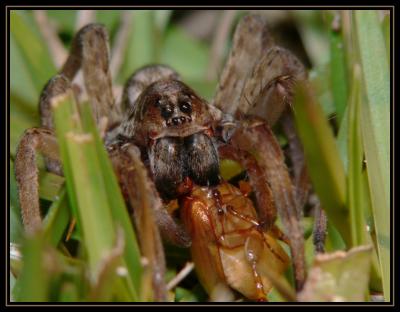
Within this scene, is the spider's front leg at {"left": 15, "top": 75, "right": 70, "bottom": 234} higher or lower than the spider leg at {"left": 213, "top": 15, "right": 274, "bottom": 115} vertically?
lower

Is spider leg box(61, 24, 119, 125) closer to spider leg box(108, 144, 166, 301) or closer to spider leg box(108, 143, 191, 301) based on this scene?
spider leg box(108, 143, 191, 301)

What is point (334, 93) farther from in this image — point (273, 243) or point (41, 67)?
point (41, 67)

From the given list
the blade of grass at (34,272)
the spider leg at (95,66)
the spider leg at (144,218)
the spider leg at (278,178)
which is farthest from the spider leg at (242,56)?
the blade of grass at (34,272)

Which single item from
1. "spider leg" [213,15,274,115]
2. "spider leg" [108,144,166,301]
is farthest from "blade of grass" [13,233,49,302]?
"spider leg" [213,15,274,115]

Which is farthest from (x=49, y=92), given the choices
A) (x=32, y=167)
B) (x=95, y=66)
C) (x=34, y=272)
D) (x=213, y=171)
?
(x=34, y=272)

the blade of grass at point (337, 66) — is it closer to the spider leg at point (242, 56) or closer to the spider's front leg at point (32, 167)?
the spider leg at point (242, 56)
